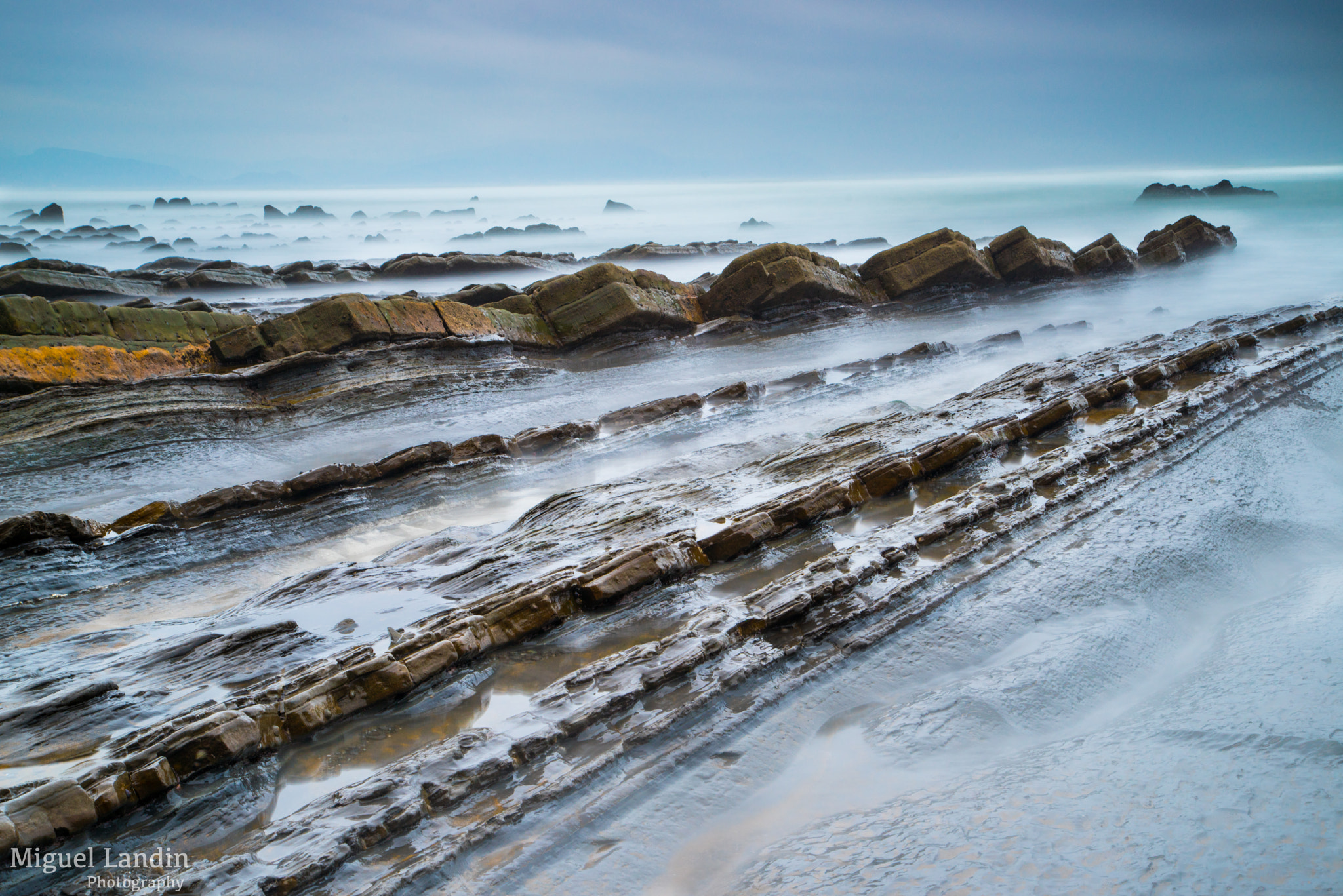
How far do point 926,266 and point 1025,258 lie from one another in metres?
3.93

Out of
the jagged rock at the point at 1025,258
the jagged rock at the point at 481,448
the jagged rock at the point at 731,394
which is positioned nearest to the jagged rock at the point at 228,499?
the jagged rock at the point at 481,448

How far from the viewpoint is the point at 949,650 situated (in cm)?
466

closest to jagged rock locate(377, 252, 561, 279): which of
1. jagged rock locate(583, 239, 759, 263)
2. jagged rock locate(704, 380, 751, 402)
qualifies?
jagged rock locate(583, 239, 759, 263)

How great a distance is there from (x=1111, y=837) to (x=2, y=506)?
30.9 feet

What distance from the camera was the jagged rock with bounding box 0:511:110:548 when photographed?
19.4 ft

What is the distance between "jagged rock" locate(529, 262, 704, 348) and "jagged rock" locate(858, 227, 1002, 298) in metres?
6.52

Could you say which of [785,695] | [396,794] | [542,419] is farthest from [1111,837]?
[542,419]

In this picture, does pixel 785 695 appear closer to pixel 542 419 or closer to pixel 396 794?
pixel 396 794

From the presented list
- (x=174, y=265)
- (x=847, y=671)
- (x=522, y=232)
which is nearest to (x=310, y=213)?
(x=522, y=232)

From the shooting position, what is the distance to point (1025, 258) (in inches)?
805

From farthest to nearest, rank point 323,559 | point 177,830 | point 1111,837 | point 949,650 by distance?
point 323,559 → point 949,650 → point 177,830 → point 1111,837

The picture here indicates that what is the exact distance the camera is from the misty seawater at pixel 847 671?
2997 mm

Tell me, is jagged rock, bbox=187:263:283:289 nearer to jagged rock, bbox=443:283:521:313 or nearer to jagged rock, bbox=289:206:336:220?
jagged rock, bbox=443:283:521:313

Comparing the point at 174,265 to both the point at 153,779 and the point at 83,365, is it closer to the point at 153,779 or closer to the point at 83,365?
the point at 83,365
